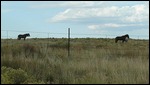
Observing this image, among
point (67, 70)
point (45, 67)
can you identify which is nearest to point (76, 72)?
point (67, 70)

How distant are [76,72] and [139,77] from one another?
290 centimetres

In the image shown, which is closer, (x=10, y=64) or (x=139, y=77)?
(x=139, y=77)

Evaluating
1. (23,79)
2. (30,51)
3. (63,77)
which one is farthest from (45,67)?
(30,51)

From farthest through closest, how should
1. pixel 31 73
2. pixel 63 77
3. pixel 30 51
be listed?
pixel 30 51, pixel 31 73, pixel 63 77

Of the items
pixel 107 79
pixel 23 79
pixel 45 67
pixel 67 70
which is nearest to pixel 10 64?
pixel 45 67

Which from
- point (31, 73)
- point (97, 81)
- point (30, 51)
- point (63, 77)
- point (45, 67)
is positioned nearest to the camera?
point (97, 81)

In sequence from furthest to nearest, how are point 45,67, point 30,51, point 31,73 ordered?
1. point 30,51
2. point 45,67
3. point 31,73

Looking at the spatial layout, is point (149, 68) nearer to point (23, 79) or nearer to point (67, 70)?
point (67, 70)

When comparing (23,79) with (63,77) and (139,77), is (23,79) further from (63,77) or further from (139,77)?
(139,77)

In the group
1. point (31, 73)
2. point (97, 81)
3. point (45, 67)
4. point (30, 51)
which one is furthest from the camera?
point (30, 51)

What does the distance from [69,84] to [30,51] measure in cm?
847

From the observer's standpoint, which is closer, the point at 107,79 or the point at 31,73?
the point at 107,79

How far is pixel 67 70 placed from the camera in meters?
12.8

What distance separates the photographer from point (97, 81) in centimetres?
1002
